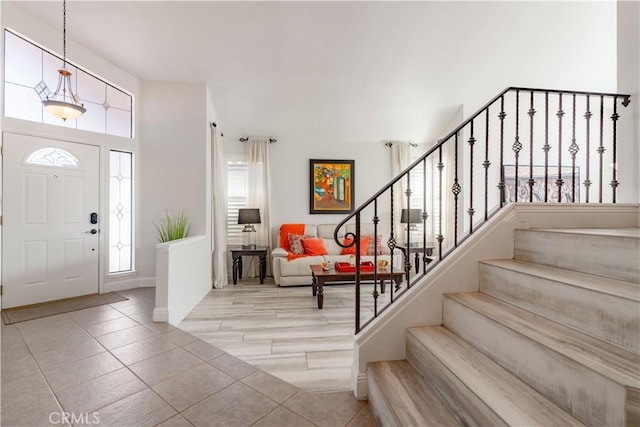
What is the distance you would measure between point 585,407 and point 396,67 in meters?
4.12

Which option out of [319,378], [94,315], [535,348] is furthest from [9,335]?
[535,348]

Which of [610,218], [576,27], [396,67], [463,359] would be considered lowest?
[463,359]

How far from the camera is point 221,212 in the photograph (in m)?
4.58

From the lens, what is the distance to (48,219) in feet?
11.5

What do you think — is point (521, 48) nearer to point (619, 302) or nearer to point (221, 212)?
point (619, 302)

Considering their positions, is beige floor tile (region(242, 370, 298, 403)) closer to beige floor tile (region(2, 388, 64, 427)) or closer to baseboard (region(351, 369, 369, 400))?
baseboard (region(351, 369, 369, 400))

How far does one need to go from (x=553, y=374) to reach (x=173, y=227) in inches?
154

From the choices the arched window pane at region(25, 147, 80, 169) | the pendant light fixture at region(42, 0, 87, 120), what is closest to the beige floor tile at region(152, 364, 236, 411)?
the pendant light fixture at region(42, 0, 87, 120)

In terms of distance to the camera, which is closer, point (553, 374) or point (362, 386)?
point (553, 374)

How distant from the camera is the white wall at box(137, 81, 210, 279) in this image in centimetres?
414

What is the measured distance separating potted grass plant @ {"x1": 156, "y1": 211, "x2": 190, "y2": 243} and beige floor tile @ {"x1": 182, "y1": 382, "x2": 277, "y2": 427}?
2.33 meters

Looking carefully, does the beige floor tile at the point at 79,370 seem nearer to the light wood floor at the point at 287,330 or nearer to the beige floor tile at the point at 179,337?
the beige floor tile at the point at 179,337

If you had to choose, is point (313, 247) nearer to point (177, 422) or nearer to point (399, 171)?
point (399, 171)

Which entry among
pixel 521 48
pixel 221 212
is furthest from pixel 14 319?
pixel 521 48
